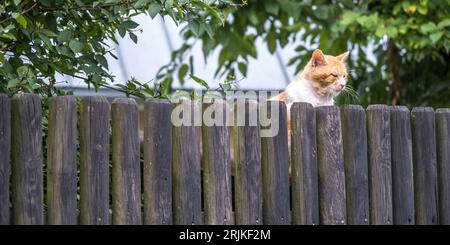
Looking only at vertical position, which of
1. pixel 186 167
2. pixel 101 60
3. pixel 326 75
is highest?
pixel 326 75

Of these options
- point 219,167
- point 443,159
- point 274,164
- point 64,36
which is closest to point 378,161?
point 443,159

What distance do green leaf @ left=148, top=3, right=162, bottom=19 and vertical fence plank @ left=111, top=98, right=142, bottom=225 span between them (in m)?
0.38

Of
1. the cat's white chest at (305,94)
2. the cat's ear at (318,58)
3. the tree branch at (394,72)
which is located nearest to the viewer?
the cat's ear at (318,58)

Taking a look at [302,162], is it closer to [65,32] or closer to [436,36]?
[65,32]

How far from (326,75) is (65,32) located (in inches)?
69.3

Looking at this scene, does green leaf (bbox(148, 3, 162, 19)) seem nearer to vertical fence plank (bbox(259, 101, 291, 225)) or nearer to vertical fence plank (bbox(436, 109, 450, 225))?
vertical fence plank (bbox(259, 101, 291, 225))

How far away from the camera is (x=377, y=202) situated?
3.70m

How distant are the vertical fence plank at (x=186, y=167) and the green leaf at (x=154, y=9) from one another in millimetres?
375

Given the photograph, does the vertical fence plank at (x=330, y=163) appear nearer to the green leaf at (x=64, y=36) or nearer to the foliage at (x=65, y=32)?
the foliage at (x=65, y=32)

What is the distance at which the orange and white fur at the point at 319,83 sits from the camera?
4617 mm

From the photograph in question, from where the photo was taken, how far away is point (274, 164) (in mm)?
3410

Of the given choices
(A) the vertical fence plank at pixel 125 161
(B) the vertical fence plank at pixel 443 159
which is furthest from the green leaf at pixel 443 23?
(A) the vertical fence plank at pixel 125 161

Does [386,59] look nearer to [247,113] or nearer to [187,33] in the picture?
[187,33]
